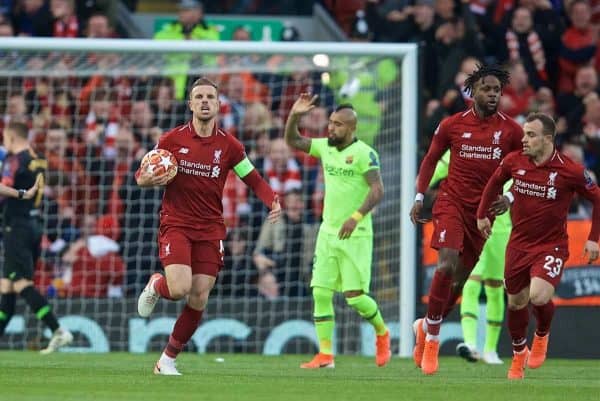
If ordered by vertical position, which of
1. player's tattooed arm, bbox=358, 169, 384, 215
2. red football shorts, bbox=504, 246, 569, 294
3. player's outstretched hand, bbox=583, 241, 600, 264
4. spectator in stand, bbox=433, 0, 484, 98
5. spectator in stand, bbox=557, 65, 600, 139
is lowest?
red football shorts, bbox=504, 246, 569, 294

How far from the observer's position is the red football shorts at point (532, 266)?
39.1 ft

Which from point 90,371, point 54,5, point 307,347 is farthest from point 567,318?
point 54,5

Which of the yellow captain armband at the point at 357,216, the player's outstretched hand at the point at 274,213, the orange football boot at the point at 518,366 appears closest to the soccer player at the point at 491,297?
the yellow captain armband at the point at 357,216

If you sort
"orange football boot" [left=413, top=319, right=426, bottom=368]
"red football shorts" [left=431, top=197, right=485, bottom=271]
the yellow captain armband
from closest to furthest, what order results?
"red football shorts" [left=431, top=197, right=485, bottom=271]
"orange football boot" [left=413, top=319, right=426, bottom=368]
the yellow captain armband

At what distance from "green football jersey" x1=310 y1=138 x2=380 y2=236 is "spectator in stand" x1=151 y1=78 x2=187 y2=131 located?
15.7ft

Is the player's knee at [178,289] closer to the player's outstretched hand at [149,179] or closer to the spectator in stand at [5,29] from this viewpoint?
the player's outstretched hand at [149,179]

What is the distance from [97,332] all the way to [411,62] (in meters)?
4.77

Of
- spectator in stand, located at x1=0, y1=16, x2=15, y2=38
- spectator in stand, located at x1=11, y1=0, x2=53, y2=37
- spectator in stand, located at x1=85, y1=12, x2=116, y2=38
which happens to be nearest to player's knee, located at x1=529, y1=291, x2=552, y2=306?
spectator in stand, located at x1=85, y1=12, x2=116, y2=38

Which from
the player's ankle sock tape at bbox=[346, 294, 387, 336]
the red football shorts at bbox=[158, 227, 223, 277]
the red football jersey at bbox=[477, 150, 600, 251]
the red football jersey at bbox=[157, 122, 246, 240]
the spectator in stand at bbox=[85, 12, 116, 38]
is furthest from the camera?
the spectator in stand at bbox=[85, 12, 116, 38]

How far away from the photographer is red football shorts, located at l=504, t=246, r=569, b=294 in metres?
11.9

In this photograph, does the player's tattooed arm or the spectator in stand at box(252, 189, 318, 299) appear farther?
the spectator in stand at box(252, 189, 318, 299)

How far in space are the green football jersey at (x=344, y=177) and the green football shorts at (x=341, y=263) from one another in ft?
0.35

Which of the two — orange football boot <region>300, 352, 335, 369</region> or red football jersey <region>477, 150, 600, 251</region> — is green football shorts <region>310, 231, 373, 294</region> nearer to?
orange football boot <region>300, 352, 335, 369</region>

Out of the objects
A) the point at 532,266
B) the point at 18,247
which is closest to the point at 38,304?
the point at 18,247
